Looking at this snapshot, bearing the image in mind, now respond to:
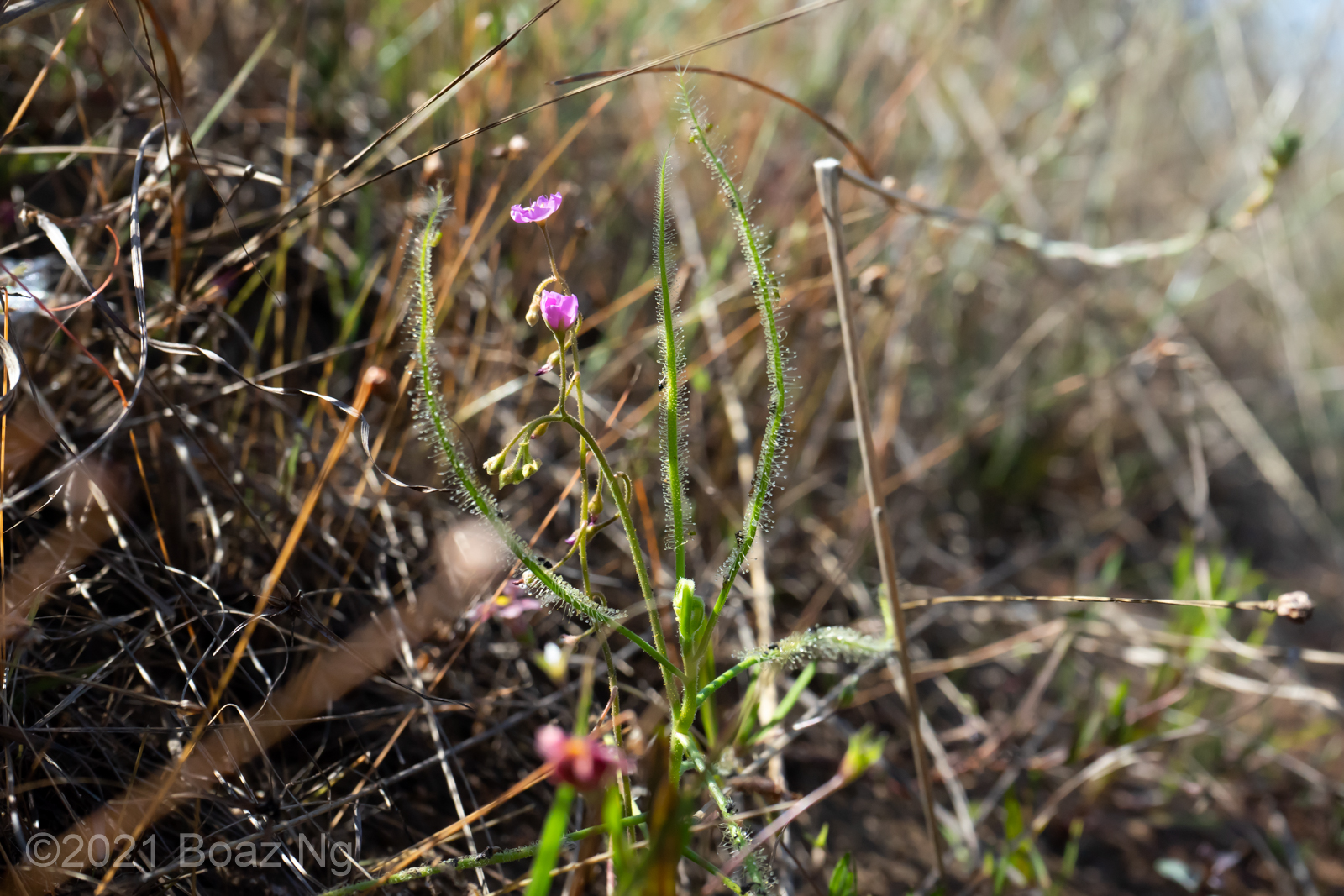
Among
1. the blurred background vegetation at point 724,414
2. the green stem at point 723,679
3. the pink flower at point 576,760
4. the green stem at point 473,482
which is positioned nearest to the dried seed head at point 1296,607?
the blurred background vegetation at point 724,414

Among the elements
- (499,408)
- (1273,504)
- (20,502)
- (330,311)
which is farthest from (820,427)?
(1273,504)

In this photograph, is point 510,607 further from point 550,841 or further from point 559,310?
point 550,841

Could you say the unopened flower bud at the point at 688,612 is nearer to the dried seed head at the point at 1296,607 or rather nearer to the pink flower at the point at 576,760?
the pink flower at the point at 576,760

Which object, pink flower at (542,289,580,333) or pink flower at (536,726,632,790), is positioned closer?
pink flower at (536,726,632,790)

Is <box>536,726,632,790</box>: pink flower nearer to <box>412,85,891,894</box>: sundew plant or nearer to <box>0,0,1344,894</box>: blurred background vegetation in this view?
<box>412,85,891,894</box>: sundew plant

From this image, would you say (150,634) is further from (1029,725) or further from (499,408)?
(1029,725)

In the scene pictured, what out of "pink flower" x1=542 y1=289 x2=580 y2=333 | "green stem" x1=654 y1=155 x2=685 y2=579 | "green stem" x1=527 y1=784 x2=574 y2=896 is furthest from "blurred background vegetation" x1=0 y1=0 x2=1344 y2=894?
"green stem" x1=527 y1=784 x2=574 y2=896
